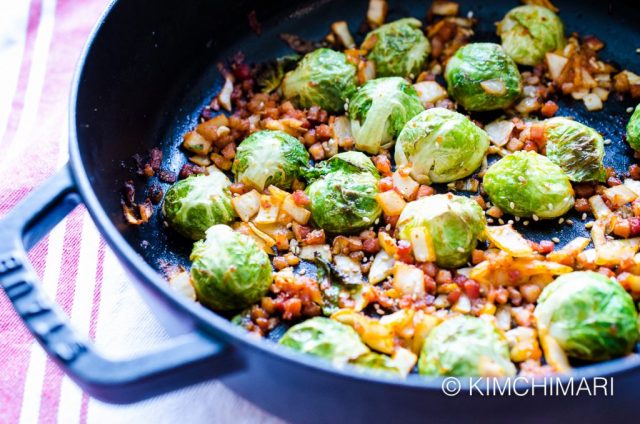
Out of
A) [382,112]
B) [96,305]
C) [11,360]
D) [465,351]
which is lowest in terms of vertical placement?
[11,360]

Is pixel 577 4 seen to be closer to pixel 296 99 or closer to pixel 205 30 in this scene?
pixel 296 99

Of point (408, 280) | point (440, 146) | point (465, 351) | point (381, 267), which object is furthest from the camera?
point (440, 146)

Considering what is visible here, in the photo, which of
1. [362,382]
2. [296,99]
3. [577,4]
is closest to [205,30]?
[296,99]

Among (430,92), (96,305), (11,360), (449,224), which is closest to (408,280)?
(449,224)

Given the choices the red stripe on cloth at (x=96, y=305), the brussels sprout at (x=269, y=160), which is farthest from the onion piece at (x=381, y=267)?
the red stripe on cloth at (x=96, y=305)

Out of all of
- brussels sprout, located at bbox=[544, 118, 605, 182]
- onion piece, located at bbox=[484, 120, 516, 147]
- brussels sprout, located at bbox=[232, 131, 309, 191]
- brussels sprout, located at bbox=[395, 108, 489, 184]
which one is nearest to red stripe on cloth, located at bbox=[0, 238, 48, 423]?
brussels sprout, located at bbox=[232, 131, 309, 191]

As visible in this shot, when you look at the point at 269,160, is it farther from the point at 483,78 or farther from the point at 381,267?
the point at 483,78
